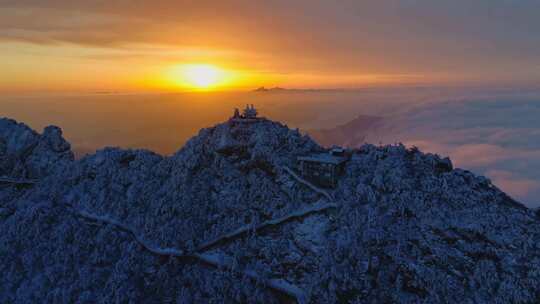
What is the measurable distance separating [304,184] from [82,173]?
110 ft

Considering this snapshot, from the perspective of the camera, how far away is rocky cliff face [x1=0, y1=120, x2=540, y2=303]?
2945 centimetres

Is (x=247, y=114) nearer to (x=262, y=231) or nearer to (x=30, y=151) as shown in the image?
(x=262, y=231)

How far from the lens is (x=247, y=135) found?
46.1 meters

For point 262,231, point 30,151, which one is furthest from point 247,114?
point 30,151

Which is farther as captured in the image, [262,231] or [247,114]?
[247,114]

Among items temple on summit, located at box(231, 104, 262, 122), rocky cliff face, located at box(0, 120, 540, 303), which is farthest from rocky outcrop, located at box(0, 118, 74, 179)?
temple on summit, located at box(231, 104, 262, 122)

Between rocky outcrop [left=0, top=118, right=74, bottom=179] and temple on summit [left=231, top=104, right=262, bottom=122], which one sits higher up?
temple on summit [left=231, top=104, right=262, bottom=122]

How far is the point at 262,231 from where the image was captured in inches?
1469

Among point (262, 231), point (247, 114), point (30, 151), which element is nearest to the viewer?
point (262, 231)

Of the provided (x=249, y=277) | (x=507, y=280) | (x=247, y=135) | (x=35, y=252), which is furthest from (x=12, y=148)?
(x=507, y=280)

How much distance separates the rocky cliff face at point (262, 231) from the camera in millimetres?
29453

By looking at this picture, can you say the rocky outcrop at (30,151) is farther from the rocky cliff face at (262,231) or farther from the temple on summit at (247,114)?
the temple on summit at (247,114)

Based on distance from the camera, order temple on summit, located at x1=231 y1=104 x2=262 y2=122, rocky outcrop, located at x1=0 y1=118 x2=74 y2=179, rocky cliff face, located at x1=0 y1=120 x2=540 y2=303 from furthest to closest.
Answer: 1. rocky outcrop, located at x1=0 y1=118 x2=74 y2=179
2. temple on summit, located at x1=231 y1=104 x2=262 y2=122
3. rocky cliff face, located at x1=0 y1=120 x2=540 y2=303

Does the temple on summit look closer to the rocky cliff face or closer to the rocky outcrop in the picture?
the rocky cliff face
